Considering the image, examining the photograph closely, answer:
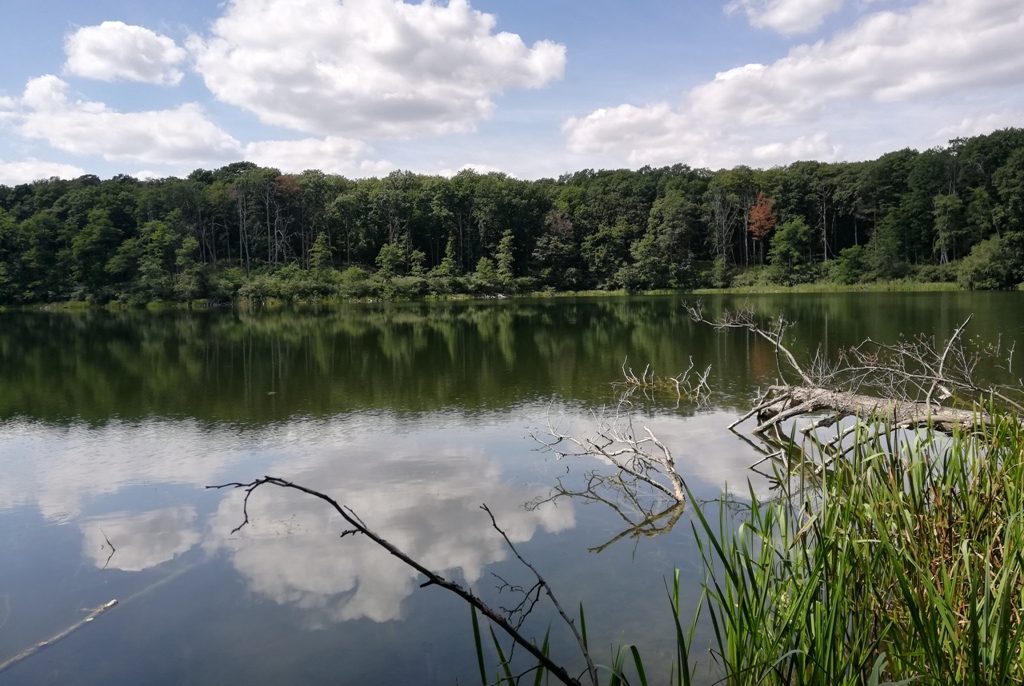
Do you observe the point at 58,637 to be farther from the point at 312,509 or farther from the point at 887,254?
the point at 887,254

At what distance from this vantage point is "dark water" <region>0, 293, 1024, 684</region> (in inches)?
252

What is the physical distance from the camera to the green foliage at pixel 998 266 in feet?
174

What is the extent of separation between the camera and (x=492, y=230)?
78.1 metres

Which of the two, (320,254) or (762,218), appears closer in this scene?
(320,254)

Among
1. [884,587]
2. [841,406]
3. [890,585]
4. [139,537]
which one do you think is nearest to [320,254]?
[139,537]

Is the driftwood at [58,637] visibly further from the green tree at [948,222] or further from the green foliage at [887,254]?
the green tree at [948,222]

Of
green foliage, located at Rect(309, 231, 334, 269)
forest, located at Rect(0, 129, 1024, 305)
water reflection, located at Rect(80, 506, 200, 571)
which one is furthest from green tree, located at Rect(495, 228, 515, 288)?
water reflection, located at Rect(80, 506, 200, 571)

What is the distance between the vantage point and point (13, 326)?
45.4 meters

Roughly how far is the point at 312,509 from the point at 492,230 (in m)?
69.6

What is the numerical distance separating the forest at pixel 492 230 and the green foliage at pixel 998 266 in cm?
292

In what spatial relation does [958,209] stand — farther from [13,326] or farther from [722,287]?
[13,326]

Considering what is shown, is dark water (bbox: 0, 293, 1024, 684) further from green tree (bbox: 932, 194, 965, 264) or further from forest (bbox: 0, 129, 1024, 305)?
green tree (bbox: 932, 194, 965, 264)

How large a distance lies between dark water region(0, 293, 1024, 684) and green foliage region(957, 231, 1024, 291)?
33133mm

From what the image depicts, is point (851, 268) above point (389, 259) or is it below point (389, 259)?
below
